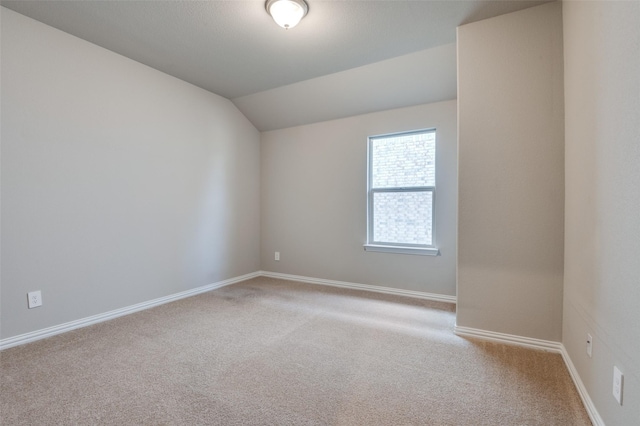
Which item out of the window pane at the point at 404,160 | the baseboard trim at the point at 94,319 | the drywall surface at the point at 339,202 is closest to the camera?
the baseboard trim at the point at 94,319

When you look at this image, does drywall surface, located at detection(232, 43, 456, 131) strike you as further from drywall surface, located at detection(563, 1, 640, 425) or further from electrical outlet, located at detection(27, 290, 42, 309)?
electrical outlet, located at detection(27, 290, 42, 309)

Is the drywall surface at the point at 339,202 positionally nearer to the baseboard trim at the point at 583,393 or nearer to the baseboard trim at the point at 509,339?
the baseboard trim at the point at 509,339

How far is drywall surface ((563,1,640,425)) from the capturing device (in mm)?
1106

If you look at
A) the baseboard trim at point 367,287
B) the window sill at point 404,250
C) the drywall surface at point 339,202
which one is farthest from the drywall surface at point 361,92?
the baseboard trim at point 367,287

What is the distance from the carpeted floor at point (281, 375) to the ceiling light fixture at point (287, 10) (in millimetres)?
2365

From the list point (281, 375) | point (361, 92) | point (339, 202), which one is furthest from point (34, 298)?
point (361, 92)

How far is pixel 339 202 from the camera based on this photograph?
387 centimetres

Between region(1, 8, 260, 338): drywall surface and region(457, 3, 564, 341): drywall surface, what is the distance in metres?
2.84

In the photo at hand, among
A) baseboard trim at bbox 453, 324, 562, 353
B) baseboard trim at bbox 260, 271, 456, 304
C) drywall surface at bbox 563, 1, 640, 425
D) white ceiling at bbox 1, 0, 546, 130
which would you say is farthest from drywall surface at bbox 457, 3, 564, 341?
baseboard trim at bbox 260, 271, 456, 304

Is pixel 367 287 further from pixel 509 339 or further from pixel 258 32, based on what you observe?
pixel 258 32

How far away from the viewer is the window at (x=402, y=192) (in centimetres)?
337

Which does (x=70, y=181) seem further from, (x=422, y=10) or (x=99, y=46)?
(x=422, y=10)

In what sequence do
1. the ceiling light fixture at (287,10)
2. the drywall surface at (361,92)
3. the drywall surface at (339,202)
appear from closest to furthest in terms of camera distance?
the ceiling light fixture at (287,10)
the drywall surface at (361,92)
the drywall surface at (339,202)

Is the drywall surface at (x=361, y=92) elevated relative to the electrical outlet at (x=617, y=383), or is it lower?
elevated
